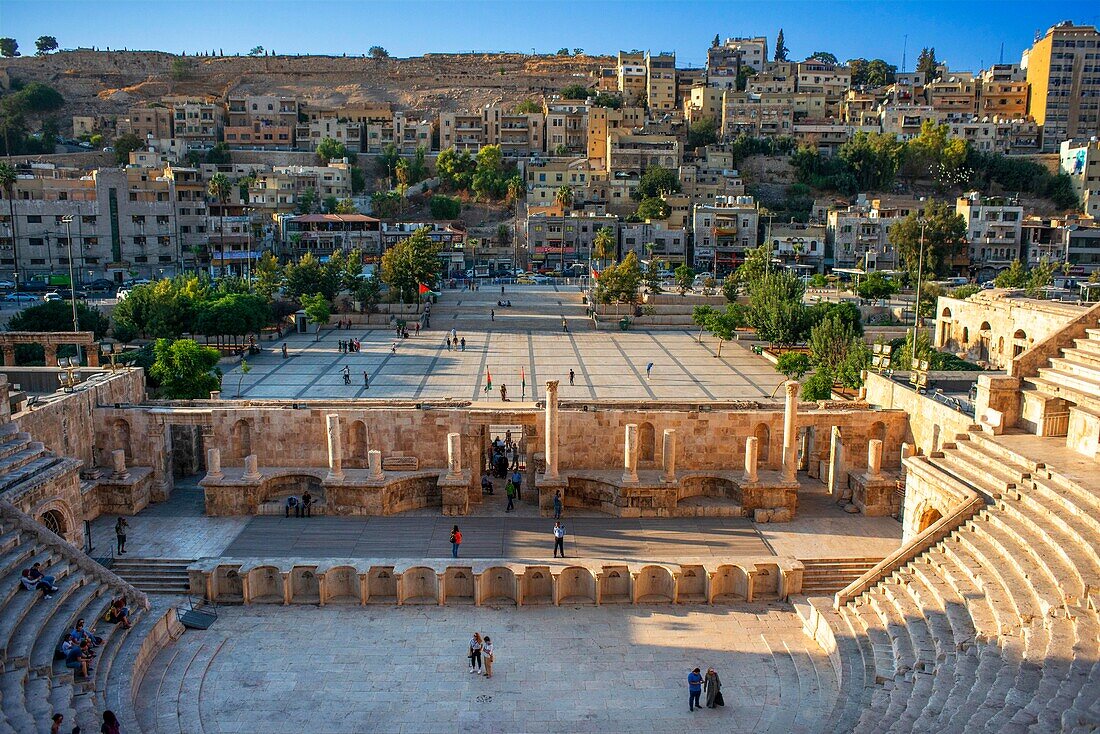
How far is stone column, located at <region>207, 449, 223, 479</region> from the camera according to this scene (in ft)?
83.3

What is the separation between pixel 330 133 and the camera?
124 meters

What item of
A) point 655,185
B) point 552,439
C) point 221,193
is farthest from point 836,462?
point 655,185

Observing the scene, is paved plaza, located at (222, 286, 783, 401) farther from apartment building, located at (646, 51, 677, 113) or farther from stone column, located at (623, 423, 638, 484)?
apartment building, located at (646, 51, 677, 113)

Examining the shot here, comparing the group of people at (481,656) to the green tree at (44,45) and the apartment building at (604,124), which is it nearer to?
the apartment building at (604,124)

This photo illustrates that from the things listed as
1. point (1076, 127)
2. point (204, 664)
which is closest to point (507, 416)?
point (204, 664)

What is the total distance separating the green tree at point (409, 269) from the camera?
6594 centimetres

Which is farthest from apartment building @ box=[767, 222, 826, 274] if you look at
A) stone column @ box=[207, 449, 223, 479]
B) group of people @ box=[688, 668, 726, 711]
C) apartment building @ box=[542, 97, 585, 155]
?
group of people @ box=[688, 668, 726, 711]

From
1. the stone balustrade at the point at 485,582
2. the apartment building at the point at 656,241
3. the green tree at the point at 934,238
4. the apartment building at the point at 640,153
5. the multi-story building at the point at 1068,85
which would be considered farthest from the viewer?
the multi-story building at the point at 1068,85

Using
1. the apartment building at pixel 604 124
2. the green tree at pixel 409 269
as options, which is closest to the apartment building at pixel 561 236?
the apartment building at pixel 604 124

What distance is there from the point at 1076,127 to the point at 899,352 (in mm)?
98413

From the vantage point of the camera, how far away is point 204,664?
17953 mm

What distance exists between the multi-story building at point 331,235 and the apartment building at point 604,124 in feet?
117

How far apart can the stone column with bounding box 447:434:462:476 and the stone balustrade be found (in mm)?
4843

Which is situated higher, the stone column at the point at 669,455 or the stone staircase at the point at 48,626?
the stone column at the point at 669,455
